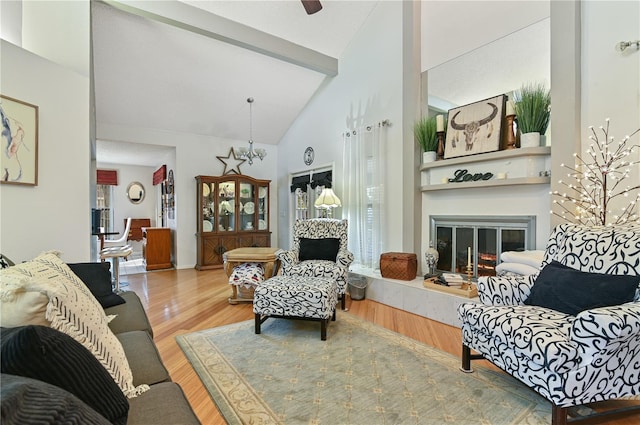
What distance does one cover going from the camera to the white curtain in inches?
163

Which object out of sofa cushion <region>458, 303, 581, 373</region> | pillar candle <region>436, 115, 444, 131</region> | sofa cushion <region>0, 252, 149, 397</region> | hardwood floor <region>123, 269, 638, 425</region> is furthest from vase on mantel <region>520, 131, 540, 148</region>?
sofa cushion <region>0, 252, 149, 397</region>

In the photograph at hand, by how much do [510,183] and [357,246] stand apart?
2.13 m

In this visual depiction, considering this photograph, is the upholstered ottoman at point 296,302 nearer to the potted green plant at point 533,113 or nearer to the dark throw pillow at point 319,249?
the dark throw pillow at point 319,249

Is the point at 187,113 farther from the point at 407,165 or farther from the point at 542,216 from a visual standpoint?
the point at 542,216

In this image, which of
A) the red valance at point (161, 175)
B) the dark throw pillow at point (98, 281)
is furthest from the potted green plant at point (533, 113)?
the red valance at point (161, 175)

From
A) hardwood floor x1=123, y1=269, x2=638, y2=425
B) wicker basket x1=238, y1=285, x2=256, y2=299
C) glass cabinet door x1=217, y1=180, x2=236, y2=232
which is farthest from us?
glass cabinet door x1=217, y1=180, x2=236, y2=232

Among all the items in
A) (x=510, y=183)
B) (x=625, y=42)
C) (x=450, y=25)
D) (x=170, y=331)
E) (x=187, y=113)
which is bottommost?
(x=170, y=331)

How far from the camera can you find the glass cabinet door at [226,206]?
224 inches

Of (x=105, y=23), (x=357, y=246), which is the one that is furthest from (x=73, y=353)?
(x=105, y=23)

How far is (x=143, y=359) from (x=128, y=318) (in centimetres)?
62

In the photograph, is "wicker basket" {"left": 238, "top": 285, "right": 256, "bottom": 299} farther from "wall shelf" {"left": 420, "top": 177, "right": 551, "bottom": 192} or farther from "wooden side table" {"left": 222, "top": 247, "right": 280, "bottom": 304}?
"wall shelf" {"left": 420, "top": 177, "right": 551, "bottom": 192}

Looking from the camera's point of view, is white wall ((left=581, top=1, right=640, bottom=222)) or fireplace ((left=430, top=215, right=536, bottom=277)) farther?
fireplace ((left=430, top=215, right=536, bottom=277))

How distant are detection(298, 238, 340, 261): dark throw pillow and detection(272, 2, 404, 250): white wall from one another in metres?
0.93

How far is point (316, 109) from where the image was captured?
543 cm
